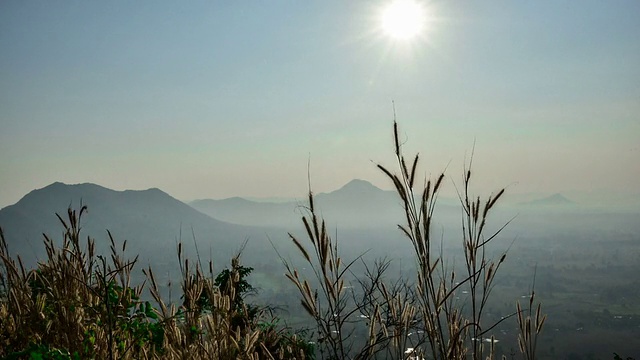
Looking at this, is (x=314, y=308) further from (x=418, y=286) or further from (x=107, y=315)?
(x=107, y=315)

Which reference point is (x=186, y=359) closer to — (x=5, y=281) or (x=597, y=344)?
(x=5, y=281)

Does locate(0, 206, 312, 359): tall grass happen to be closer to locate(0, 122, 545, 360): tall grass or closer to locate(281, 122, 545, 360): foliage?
locate(0, 122, 545, 360): tall grass

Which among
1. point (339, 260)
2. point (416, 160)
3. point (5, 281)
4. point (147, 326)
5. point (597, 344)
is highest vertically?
point (416, 160)

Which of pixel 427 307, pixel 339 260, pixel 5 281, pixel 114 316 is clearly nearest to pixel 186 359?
pixel 114 316

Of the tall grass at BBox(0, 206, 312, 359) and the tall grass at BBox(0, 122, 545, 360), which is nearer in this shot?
the tall grass at BBox(0, 122, 545, 360)

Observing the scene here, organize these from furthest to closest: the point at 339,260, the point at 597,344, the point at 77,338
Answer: the point at 597,344 < the point at 77,338 < the point at 339,260

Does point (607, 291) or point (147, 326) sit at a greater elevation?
point (147, 326)

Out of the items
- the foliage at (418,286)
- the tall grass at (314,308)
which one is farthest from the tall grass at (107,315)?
the foliage at (418,286)

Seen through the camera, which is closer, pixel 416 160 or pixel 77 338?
pixel 416 160

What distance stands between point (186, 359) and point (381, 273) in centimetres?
104

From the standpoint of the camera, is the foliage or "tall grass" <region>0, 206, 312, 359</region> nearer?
the foliage

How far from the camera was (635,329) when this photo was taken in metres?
126

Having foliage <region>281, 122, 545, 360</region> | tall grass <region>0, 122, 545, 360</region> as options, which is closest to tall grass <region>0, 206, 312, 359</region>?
tall grass <region>0, 122, 545, 360</region>

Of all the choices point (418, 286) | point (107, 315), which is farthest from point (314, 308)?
point (107, 315)
